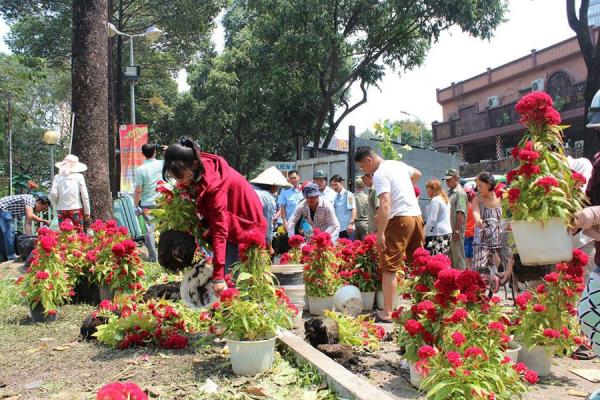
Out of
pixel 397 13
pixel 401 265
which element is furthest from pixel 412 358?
pixel 397 13

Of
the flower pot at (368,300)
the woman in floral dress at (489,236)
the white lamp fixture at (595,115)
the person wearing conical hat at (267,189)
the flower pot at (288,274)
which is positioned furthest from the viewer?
the woman in floral dress at (489,236)

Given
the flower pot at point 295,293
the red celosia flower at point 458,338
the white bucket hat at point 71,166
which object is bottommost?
the flower pot at point 295,293

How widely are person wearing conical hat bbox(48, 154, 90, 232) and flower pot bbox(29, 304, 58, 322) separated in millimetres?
2584

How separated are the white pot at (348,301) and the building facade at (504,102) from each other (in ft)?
65.2

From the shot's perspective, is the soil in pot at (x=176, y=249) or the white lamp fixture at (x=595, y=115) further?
the soil in pot at (x=176, y=249)

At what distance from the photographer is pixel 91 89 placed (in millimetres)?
8570

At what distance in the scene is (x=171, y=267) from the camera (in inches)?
176

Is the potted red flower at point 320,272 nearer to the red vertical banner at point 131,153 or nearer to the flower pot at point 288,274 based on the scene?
the flower pot at point 288,274

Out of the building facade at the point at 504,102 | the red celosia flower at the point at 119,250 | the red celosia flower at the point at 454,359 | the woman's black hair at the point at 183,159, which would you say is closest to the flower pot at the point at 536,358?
the red celosia flower at the point at 454,359

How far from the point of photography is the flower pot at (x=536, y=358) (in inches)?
158

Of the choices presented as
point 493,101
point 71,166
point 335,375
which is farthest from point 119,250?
→ point 493,101

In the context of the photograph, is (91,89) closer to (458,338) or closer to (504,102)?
(458,338)

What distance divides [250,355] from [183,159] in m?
1.53

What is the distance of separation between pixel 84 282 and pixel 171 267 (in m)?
2.42
